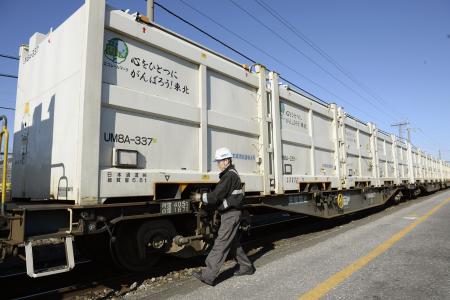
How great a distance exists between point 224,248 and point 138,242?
0.99 m

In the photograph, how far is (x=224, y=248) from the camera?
3.97 meters

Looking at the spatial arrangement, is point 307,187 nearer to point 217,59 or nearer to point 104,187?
point 217,59

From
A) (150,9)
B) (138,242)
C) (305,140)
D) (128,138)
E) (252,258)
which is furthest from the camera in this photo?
(150,9)

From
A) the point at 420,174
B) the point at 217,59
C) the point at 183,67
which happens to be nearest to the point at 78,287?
the point at 183,67

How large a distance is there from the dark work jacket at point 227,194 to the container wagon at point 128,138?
1.36 feet

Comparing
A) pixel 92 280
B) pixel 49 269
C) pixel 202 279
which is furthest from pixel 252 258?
pixel 49 269

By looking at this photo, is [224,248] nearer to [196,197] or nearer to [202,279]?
[202,279]

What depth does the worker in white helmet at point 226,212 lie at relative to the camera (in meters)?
3.94

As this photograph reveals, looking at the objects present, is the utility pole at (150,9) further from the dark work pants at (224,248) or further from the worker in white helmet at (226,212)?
the dark work pants at (224,248)

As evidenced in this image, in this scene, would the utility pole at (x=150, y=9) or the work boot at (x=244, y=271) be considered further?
the utility pole at (x=150, y=9)

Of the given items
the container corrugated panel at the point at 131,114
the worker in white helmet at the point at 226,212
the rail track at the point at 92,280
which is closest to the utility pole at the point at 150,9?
the container corrugated panel at the point at 131,114

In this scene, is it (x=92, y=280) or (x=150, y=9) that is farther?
(x=150, y=9)

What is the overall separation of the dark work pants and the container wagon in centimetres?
41

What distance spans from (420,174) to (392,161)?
693 centimetres
